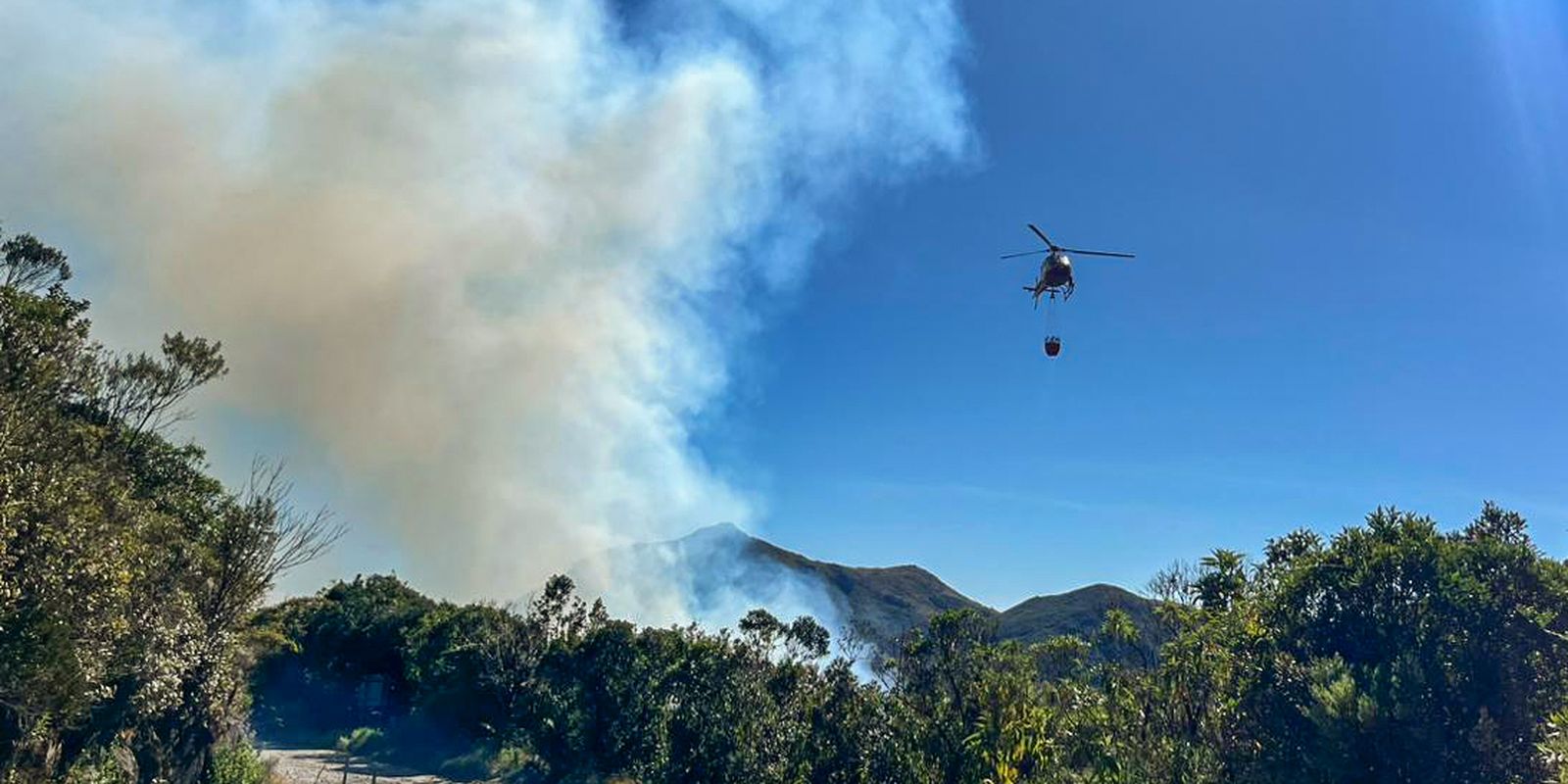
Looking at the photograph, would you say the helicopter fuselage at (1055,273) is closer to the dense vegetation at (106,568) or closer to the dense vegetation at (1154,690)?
the dense vegetation at (1154,690)

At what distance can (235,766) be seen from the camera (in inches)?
954

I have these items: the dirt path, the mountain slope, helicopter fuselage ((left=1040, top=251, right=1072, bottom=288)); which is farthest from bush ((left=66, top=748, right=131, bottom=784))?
the mountain slope

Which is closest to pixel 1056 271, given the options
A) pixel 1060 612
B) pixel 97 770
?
pixel 97 770

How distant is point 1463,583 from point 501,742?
4348 centimetres

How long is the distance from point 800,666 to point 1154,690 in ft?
53.3

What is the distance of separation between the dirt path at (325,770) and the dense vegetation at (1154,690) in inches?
131

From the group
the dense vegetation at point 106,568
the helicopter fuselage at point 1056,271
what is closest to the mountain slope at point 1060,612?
the helicopter fuselage at point 1056,271

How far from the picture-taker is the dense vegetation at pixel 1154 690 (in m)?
12.9

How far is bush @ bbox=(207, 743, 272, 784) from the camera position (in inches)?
929

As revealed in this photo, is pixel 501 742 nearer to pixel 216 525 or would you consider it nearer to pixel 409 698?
pixel 409 698

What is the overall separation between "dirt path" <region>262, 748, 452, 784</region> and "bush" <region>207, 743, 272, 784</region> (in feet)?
12.6

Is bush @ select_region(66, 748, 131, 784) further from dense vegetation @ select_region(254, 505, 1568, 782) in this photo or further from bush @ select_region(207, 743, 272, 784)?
dense vegetation @ select_region(254, 505, 1568, 782)

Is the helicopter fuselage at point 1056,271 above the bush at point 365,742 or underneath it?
above

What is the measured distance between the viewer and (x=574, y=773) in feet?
114
